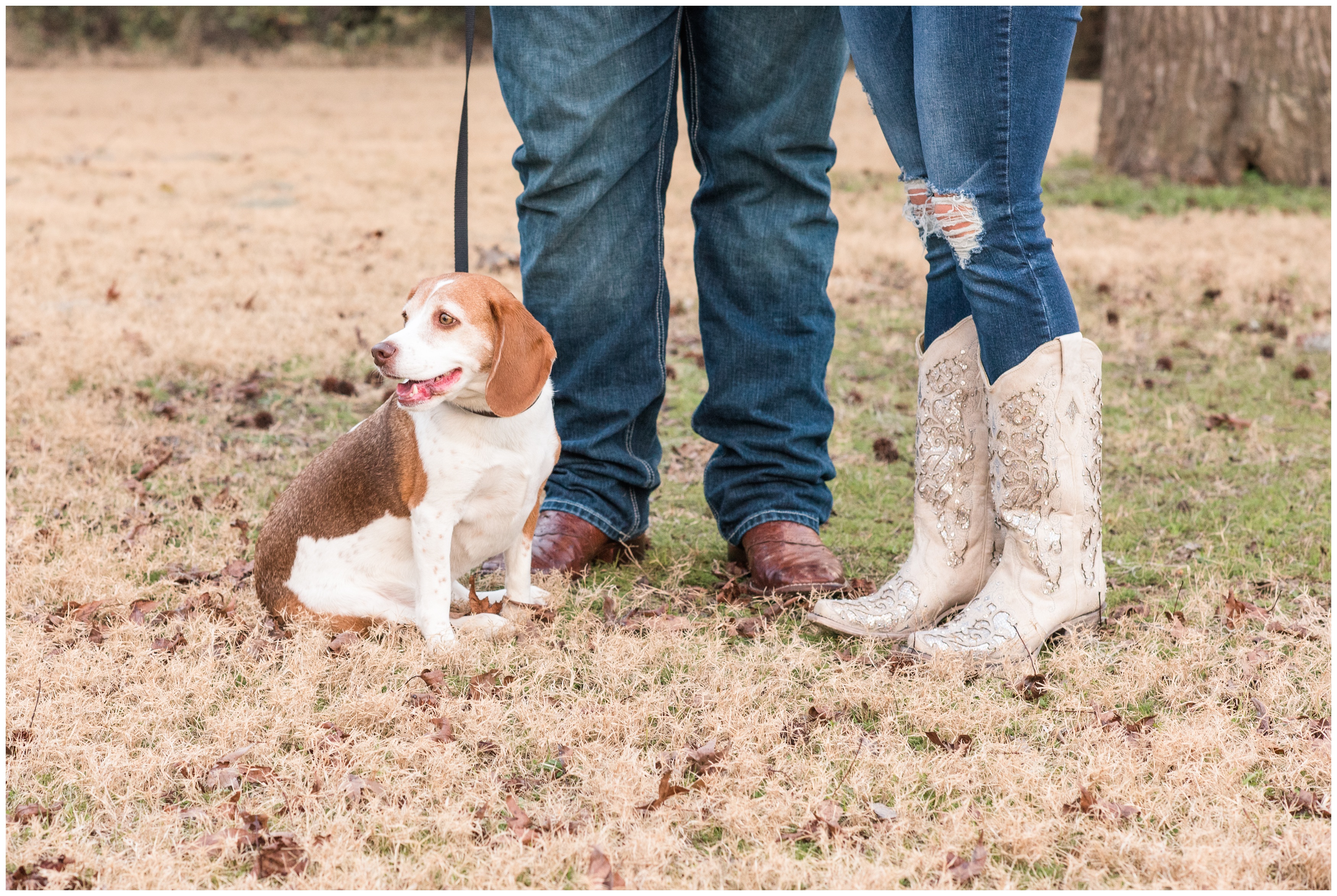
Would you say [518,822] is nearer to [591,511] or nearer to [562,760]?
[562,760]

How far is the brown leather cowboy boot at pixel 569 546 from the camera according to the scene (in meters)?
3.03

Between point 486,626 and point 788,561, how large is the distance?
0.79 meters

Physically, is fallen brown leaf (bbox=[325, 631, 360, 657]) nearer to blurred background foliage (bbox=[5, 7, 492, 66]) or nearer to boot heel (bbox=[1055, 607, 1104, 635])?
boot heel (bbox=[1055, 607, 1104, 635])

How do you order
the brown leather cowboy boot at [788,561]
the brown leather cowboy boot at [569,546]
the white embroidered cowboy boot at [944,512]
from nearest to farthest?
the white embroidered cowboy boot at [944,512] < the brown leather cowboy boot at [788,561] < the brown leather cowboy boot at [569,546]

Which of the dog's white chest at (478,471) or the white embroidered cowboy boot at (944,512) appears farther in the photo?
the white embroidered cowboy boot at (944,512)

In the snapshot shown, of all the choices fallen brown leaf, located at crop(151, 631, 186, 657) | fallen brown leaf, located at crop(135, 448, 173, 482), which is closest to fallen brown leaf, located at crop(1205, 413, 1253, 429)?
fallen brown leaf, located at crop(151, 631, 186, 657)

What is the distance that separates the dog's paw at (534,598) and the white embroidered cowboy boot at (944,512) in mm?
655

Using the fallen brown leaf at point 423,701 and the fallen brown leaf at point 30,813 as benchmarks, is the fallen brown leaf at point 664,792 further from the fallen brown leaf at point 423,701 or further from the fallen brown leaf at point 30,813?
the fallen brown leaf at point 30,813

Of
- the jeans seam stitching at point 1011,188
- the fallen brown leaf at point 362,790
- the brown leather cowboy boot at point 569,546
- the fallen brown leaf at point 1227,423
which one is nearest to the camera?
the fallen brown leaf at point 362,790

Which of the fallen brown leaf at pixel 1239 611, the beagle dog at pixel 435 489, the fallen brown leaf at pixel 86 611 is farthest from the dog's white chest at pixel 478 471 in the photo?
the fallen brown leaf at pixel 1239 611

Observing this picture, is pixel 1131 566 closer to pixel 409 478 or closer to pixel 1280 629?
pixel 1280 629

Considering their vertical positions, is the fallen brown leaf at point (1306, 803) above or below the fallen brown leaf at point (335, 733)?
above

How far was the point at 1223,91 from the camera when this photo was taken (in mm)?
8352

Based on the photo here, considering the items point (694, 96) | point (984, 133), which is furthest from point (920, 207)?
point (694, 96)
